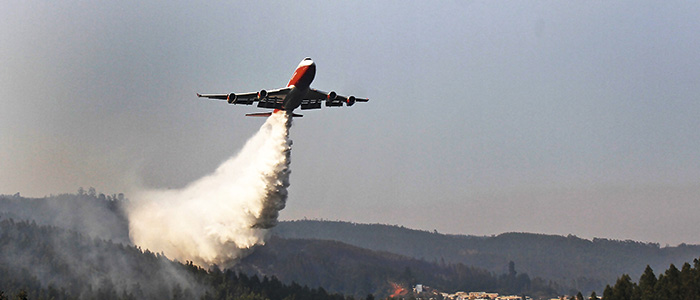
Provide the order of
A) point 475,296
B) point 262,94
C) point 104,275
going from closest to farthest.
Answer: point 262,94, point 104,275, point 475,296

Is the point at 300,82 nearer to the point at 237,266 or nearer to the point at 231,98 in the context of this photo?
the point at 231,98

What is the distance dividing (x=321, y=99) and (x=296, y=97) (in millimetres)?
4134

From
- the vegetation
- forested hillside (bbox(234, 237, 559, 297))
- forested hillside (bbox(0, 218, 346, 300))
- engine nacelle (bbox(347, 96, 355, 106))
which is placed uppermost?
engine nacelle (bbox(347, 96, 355, 106))

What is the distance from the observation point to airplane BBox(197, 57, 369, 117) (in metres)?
67.4

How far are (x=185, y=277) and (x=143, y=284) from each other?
20.6ft

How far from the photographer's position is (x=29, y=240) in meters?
127

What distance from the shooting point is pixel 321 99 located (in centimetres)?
7331

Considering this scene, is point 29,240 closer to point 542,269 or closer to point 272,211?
point 272,211

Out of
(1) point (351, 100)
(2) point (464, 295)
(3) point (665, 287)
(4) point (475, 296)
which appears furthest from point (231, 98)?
(4) point (475, 296)

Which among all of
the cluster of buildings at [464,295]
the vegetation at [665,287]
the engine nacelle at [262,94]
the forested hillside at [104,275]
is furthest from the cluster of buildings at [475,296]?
the engine nacelle at [262,94]

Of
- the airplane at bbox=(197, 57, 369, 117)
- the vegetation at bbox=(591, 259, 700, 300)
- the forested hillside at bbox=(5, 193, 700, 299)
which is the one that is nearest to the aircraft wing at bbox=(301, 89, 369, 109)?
the airplane at bbox=(197, 57, 369, 117)

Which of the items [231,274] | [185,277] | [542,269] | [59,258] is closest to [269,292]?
[231,274]

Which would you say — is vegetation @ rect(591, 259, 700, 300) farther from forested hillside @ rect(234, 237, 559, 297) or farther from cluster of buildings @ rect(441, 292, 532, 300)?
cluster of buildings @ rect(441, 292, 532, 300)

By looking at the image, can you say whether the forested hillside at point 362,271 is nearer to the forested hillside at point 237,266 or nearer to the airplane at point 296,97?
the forested hillside at point 237,266
